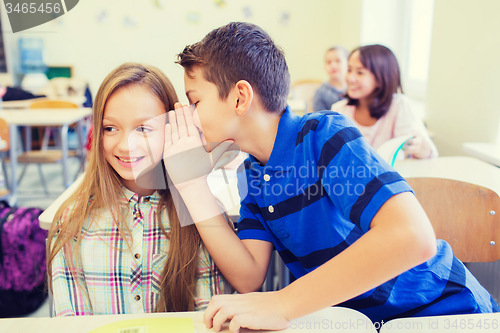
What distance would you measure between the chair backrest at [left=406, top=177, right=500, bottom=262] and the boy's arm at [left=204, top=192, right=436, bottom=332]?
517 mm

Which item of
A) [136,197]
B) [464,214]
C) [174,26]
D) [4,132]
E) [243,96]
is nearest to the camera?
[243,96]

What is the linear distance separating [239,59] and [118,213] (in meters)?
0.40

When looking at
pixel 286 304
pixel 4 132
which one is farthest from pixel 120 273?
pixel 4 132

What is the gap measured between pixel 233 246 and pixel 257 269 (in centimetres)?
7

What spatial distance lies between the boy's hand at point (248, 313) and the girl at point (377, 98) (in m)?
1.39

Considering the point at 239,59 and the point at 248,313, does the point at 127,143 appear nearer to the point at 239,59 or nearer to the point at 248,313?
the point at 239,59

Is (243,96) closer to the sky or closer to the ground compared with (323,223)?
closer to the sky

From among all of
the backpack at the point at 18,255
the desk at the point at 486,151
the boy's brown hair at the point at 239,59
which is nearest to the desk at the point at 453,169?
the desk at the point at 486,151

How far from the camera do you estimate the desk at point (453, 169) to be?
127 centimetres

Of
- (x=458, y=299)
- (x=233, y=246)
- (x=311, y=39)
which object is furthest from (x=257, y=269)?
(x=311, y=39)

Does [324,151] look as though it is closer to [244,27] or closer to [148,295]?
[244,27]

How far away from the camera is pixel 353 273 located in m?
0.51

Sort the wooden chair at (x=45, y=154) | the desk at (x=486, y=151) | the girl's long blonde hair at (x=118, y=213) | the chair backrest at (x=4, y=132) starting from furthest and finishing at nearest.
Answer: the wooden chair at (x=45, y=154), the chair backrest at (x=4, y=132), the desk at (x=486, y=151), the girl's long blonde hair at (x=118, y=213)

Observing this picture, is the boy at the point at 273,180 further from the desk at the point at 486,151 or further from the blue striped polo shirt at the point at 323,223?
the desk at the point at 486,151
